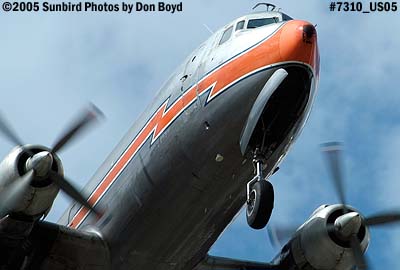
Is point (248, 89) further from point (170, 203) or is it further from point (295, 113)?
point (170, 203)

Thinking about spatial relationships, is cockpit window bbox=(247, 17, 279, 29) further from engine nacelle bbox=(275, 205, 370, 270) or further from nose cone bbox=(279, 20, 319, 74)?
engine nacelle bbox=(275, 205, 370, 270)

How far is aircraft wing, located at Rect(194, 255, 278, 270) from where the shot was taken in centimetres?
2580

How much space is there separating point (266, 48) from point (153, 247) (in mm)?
5763

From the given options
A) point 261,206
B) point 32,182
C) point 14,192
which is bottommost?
point 261,206

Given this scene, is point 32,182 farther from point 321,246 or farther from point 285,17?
point 321,246

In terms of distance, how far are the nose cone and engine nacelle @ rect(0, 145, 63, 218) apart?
5917mm

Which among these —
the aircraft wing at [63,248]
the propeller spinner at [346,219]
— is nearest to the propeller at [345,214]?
the propeller spinner at [346,219]

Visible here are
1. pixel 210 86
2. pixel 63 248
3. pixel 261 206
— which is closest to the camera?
pixel 261 206

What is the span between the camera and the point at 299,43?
19.7 metres

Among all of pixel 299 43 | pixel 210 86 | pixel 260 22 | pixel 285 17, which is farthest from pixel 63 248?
pixel 299 43

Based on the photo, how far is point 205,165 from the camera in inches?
828

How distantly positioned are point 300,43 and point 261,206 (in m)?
3.50

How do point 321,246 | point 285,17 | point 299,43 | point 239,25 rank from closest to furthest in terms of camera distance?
point 299,43 → point 285,17 → point 239,25 → point 321,246

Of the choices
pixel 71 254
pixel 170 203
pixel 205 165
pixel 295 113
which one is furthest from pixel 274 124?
pixel 71 254
